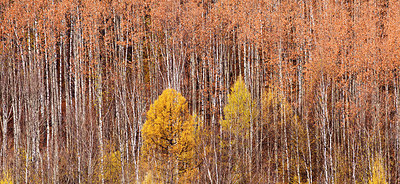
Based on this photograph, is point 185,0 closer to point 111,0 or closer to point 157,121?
point 111,0

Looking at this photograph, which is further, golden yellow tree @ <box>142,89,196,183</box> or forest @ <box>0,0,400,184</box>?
forest @ <box>0,0,400,184</box>

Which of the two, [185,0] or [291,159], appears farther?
[185,0]

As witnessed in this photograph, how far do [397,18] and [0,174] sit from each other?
26853mm

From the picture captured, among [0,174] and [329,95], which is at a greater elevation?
[329,95]

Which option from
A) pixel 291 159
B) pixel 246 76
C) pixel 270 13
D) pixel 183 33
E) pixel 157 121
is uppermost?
pixel 270 13

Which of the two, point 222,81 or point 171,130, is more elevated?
point 222,81

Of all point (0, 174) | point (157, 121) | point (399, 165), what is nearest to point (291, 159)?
point (399, 165)

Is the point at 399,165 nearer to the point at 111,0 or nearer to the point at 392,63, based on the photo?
the point at 392,63

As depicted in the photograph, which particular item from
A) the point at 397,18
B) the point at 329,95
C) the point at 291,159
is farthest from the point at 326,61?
the point at 397,18

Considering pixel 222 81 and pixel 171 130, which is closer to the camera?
pixel 171 130

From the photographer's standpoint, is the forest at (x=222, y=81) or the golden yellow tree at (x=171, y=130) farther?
the forest at (x=222, y=81)

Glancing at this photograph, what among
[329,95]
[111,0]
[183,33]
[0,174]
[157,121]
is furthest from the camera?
[111,0]

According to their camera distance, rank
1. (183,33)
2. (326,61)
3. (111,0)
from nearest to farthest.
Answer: (326,61), (183,33), (111,0)

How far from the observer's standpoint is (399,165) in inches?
694
